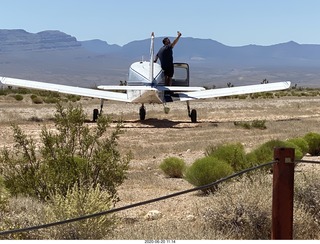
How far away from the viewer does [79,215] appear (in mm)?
6641

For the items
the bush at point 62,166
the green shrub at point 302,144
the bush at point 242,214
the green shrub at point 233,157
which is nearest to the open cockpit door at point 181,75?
the green shrub at point 302,144

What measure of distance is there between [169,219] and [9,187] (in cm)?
236

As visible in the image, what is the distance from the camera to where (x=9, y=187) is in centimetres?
876

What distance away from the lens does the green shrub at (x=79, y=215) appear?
629 centimetres

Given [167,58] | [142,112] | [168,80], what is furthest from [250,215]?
[168,80]

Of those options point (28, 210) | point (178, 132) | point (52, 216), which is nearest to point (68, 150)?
point (28, 210)

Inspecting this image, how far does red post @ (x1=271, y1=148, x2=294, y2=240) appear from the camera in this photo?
203 inches

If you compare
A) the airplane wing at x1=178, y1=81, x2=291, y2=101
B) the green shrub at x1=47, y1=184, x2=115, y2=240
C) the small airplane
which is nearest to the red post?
the green shrub at x1=47, y1=184, x2=115, y2=240

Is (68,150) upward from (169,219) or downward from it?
upward

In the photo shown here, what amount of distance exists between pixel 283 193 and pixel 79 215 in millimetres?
2400

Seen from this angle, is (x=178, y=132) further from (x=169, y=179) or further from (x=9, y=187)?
(x=9, y=187)

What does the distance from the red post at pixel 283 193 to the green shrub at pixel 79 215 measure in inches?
78.5

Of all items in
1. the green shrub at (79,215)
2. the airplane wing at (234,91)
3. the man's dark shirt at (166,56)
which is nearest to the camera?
the green shrub at (79,215)

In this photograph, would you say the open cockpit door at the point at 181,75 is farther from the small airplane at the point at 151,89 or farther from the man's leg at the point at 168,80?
the man's leg at the point at 168,80
